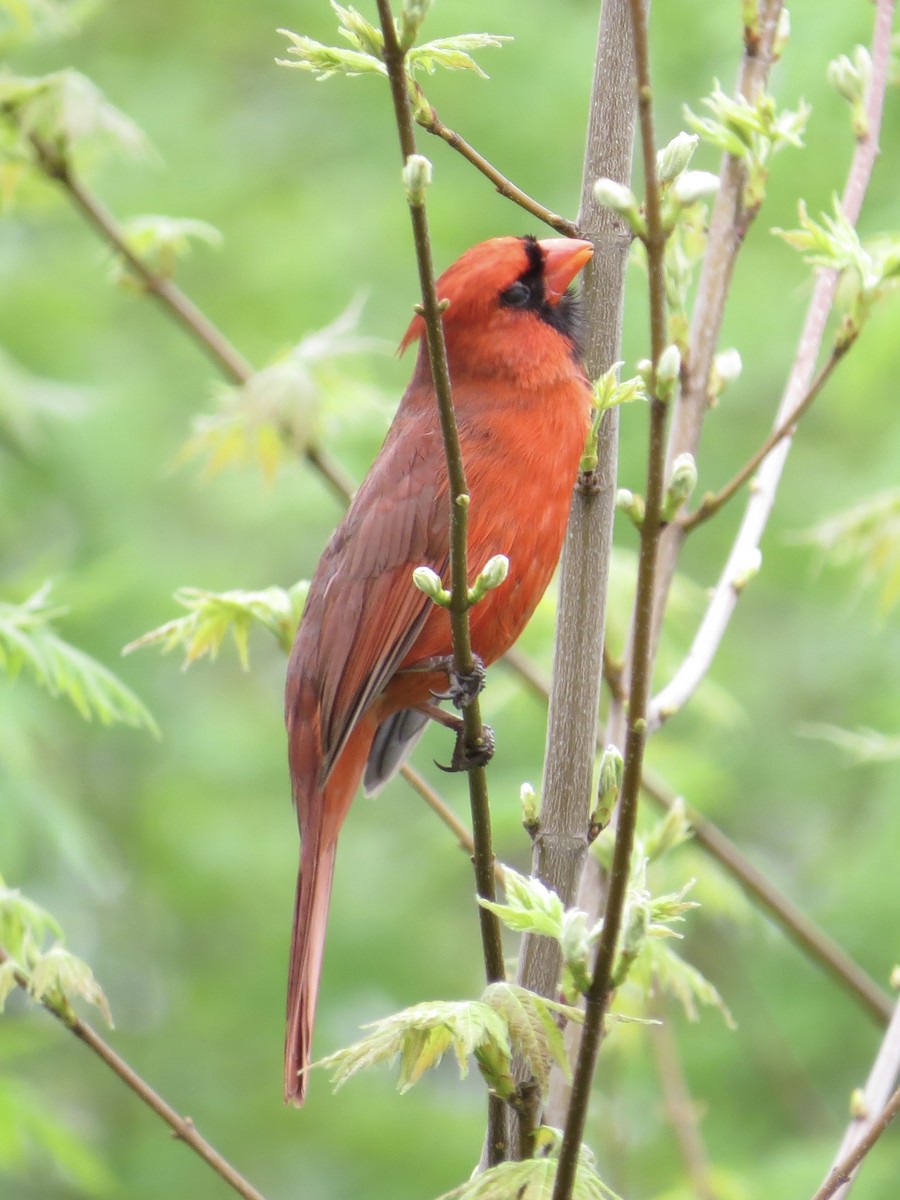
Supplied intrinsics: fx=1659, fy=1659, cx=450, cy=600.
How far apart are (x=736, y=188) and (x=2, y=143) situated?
161 centimetres

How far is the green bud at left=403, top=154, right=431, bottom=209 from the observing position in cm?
147

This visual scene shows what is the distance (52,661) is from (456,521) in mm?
1071

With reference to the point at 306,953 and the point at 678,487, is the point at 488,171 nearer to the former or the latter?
the point at 678,487

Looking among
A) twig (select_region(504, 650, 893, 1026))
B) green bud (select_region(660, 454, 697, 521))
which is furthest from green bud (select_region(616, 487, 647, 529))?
twig (select_region(504, 650, 893, 1026))

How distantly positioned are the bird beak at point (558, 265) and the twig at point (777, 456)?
36 cm

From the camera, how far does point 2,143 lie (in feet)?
10.8

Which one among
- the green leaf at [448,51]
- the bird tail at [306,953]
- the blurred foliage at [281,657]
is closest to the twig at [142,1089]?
the bird tail at [306,953]

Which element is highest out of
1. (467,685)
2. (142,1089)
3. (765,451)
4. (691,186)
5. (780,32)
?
(780,32)

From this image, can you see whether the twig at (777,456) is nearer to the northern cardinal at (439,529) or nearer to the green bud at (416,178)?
the northern cardinal at (439,529)

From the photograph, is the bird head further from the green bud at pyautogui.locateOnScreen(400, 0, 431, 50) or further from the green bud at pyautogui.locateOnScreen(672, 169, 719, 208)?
the green bud at pyautogui.locateOnScreen(400, 0, 431, 50)

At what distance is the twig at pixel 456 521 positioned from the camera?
1.48 meters

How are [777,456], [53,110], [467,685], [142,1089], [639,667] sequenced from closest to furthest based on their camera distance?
[639,667], [467,685], [142,1089], [777,456], [53,110]

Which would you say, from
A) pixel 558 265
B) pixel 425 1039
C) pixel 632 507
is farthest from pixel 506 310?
pixel 425 1039

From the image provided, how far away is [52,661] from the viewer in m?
2.55
